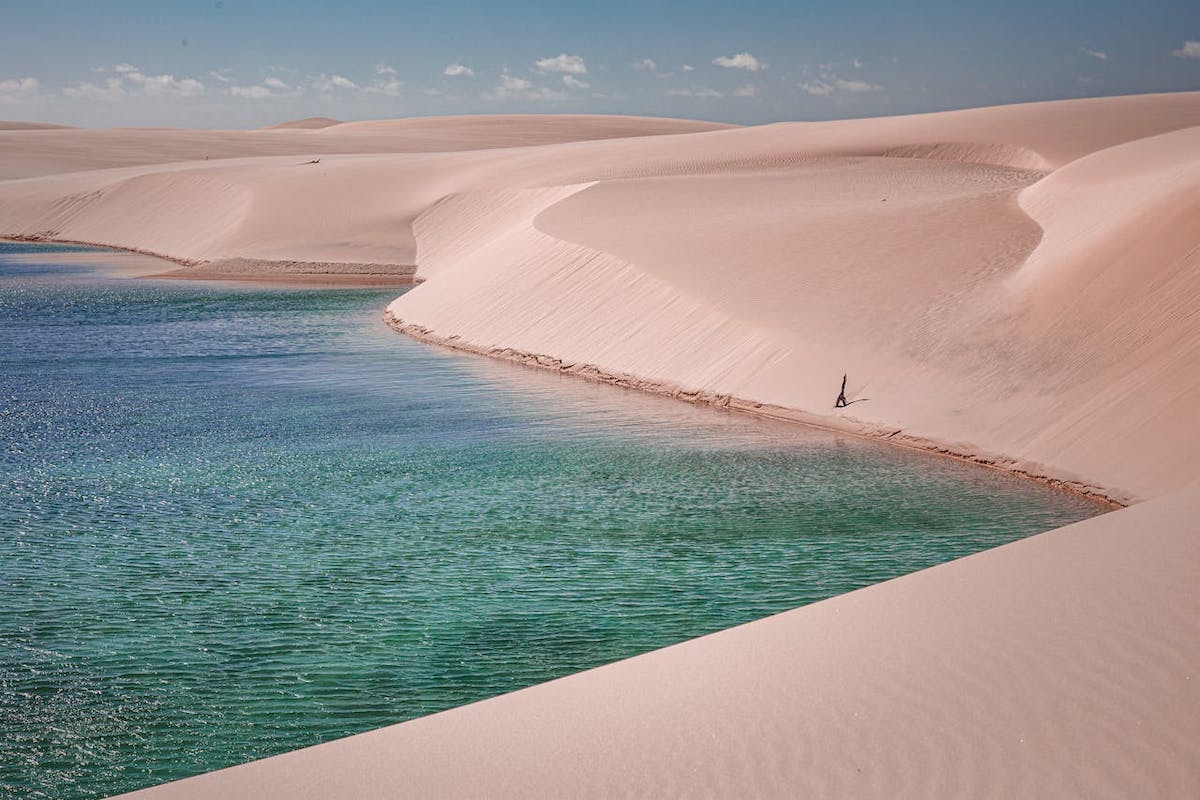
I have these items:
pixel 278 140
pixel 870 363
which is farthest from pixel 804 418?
pixel 278 140

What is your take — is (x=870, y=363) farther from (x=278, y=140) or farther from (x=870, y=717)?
(x=278, y=140)

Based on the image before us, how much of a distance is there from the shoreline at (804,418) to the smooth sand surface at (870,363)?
0.05m

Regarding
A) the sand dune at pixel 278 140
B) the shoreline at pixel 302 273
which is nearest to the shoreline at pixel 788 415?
the shoreline at pixel 302 273

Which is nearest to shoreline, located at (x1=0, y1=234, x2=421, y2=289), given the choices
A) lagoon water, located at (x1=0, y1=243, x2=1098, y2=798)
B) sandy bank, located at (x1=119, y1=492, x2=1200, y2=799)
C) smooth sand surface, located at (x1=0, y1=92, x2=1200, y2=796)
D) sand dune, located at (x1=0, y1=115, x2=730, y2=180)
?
smooth sand surface, located at (x1=0, y1=92, x2=1200, y2=796)

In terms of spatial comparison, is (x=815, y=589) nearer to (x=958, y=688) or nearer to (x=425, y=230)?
(x=958, y=688)

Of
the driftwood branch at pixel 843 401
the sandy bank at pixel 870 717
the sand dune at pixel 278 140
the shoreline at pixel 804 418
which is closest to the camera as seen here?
the sandy bank at pixel 870 717

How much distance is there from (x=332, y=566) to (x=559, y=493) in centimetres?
287

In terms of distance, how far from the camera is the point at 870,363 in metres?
15.7

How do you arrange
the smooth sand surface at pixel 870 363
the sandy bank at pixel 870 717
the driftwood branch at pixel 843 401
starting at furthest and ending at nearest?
1. the driftwood branch at pixel 843 401
2. the smooth sand surface at pixel 870 363
3. the sandy bank at pixel 870 717

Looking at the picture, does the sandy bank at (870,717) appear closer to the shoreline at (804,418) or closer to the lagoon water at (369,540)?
the lagoon water at (369,540)

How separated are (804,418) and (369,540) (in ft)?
21.4

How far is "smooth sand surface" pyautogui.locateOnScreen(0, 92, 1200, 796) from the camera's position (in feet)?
15.9

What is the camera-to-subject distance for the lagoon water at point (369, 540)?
7.07 meters

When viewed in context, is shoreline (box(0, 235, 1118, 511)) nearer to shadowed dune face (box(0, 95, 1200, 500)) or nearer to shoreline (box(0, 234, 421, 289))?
shadowed dune face (box(0, 95, 1200, 500))
